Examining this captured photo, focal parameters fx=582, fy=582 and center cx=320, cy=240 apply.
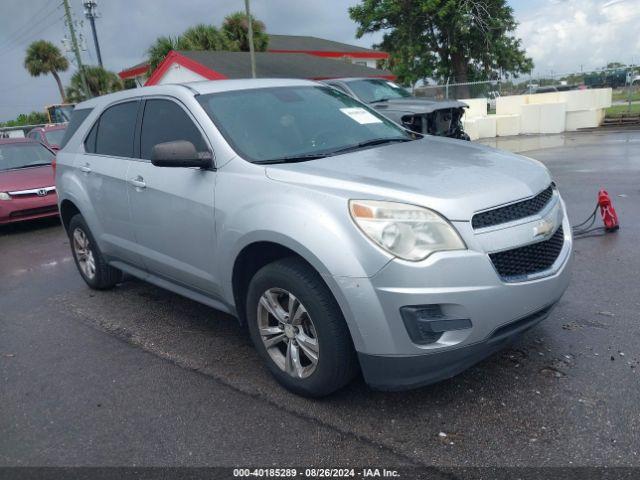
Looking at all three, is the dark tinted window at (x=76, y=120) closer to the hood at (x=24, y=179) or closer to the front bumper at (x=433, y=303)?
the front bumper at (x=433, y=303)

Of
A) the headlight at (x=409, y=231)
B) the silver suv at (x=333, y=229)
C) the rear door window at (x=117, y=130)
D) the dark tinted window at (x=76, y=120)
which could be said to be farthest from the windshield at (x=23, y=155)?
the headlight at (x=409, y=231)

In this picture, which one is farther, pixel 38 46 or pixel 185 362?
pixel 38 46

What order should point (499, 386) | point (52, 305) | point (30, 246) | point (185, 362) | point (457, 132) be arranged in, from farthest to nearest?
point (457, 132), point (30, 246), point (52, 305), point (185, 362), point (499, 386)

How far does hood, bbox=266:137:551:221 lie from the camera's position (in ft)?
9.56

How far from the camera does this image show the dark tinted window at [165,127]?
399cm

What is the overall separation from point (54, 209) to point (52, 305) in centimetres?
452

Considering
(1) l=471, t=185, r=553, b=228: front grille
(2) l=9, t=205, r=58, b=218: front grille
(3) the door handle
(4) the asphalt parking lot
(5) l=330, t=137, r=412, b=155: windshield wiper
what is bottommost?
(4) the asphalt parking lot

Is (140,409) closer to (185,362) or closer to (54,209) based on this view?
(185,362)

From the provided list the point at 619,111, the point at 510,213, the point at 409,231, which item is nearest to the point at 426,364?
the point at 409,231

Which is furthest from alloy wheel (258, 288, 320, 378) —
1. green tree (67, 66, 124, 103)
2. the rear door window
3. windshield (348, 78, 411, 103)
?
green tree (67, 66, 124, 103)

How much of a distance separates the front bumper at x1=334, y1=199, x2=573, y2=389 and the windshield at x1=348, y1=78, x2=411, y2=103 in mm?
9265

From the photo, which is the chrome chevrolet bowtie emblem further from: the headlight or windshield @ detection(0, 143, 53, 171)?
windshield @ detection(0, 143, 53, 171)

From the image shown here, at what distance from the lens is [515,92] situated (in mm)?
24391

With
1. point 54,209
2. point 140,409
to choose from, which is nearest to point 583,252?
point 140,409
